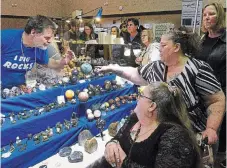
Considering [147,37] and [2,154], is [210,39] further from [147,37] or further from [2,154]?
[2,154]

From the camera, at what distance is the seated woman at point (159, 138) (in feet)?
3.63

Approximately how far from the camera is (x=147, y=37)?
353 cm

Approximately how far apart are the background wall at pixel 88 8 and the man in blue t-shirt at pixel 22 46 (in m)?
3.93

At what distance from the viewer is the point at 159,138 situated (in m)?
1.18

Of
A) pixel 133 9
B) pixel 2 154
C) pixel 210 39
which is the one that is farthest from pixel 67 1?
pixel 2 154

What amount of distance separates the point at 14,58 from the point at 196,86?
1643 millimetres

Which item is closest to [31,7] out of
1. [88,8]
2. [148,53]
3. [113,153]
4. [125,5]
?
[88,8]

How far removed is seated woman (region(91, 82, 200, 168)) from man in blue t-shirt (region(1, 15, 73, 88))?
1.27m

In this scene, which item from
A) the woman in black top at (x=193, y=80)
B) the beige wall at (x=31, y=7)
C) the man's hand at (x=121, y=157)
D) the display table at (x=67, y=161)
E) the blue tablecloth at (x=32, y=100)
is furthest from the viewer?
the beige wall at (x=31, y=7)

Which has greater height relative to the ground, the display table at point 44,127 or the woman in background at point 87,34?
the woman in background at point 87,34

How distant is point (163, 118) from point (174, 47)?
0.62 metres

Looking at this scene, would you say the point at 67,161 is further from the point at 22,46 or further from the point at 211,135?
the point at 22,46

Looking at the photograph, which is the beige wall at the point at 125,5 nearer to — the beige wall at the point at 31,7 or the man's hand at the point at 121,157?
the beige wall at the point at 31,7

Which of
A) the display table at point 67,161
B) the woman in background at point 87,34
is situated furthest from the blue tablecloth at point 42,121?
the woman in background at point 87,34
